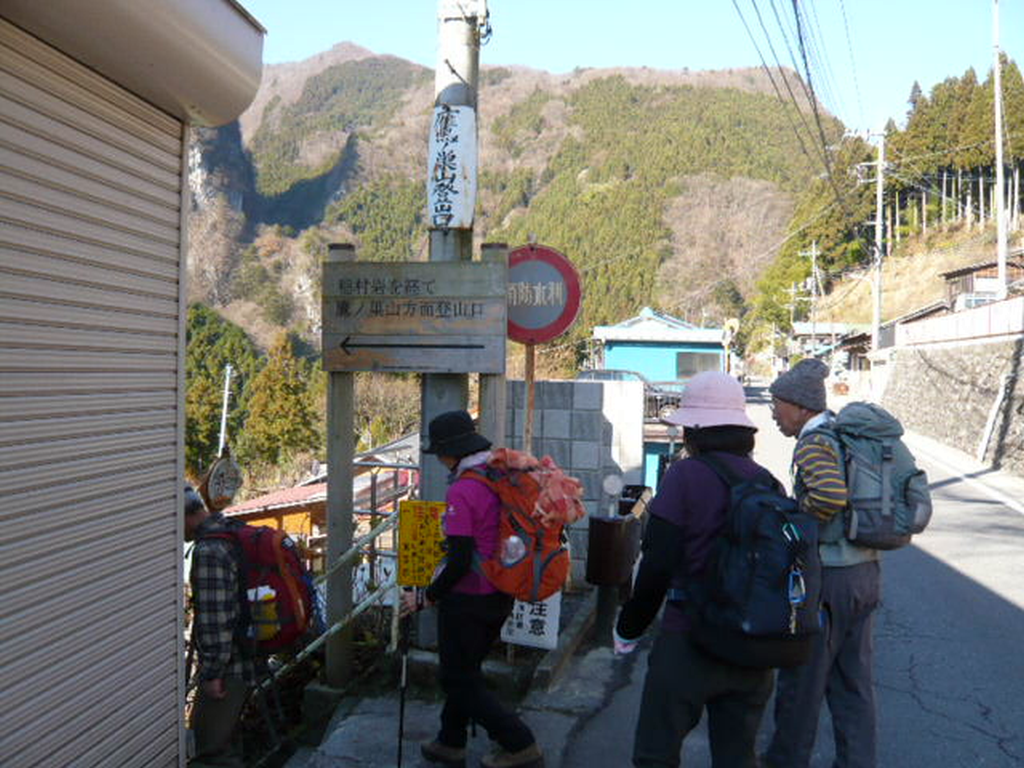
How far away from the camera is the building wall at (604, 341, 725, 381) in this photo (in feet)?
61.4

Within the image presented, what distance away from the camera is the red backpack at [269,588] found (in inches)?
142

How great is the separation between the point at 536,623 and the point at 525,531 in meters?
1.23

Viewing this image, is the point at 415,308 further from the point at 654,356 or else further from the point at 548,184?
the point at 548,184

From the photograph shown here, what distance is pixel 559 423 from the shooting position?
6141 millimetres

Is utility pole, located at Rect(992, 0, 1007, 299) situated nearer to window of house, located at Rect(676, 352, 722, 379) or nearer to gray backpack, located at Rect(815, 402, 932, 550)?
window of house, located at Rect(676, 352, 722, 379)

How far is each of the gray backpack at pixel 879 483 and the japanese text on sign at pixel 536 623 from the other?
5.54 ft

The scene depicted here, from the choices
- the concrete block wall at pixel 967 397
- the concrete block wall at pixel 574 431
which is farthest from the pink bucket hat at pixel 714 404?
the concrete block wall at pixel 967 397

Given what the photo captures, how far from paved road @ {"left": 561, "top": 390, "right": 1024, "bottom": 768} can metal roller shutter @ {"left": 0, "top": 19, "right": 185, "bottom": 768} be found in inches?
76.6

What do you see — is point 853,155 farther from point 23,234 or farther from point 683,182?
point 23,234

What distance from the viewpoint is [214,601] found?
11.3 ft

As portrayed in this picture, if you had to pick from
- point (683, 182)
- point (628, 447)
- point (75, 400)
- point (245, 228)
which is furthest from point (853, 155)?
point (245, 228)

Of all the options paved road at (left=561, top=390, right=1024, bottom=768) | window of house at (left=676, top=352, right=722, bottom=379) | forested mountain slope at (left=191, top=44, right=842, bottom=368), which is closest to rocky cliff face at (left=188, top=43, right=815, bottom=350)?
forested mountain slope at (left=191, top=44, right=842, bottom=368)

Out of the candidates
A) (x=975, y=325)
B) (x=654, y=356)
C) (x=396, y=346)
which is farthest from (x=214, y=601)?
(x=975, y=325)

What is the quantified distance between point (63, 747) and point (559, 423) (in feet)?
13.1
